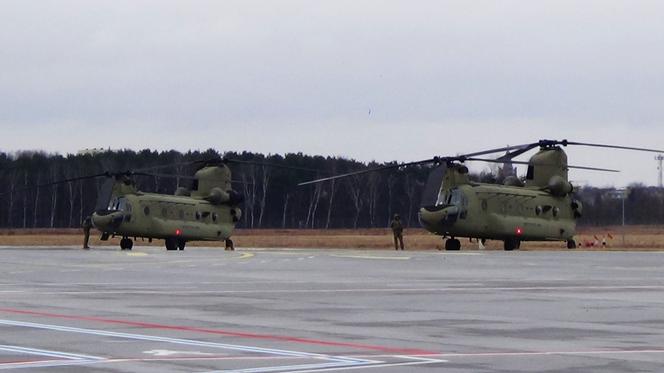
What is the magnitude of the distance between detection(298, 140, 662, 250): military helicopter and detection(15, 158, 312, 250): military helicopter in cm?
707

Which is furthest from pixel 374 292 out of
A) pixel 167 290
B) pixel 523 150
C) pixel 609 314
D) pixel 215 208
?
pixel 215 208

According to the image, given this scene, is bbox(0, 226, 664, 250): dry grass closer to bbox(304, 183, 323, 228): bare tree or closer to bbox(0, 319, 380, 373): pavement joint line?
bbox(304, 183, 323, 228): bare tree

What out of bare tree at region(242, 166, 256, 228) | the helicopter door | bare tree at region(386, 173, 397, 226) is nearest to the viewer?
the helicopter door

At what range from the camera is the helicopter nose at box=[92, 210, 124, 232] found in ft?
194

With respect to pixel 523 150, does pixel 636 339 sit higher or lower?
lower

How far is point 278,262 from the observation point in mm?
38500

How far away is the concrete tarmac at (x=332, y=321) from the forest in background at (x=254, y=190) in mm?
106003

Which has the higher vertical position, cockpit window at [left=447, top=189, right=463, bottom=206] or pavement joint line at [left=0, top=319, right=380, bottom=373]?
cockpit window at [left=447, top=189, right=463, bottom=206]

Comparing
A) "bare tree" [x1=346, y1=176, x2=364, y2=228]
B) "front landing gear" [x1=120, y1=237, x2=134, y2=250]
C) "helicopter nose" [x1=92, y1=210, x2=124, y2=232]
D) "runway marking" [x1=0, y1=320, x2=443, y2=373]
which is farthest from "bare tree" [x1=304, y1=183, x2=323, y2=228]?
"runway marking" [x1=0, y1=320, x2=443, y2=373]

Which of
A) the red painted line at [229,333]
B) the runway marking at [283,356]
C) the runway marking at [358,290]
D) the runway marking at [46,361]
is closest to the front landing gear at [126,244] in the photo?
the runway marking at [358,290]

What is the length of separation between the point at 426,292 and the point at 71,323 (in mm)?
8321

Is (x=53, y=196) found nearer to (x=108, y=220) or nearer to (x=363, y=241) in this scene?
(x=363, y=241)

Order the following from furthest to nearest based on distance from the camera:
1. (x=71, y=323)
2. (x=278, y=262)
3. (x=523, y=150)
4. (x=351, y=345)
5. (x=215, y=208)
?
1. (x=215, y=208)
2. (x=523, y=150)
3. (x=278, y=262)
4. (x=71, y=323)
5. (x=351, y=345)

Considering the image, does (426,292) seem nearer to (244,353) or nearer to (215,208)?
(244,353)
